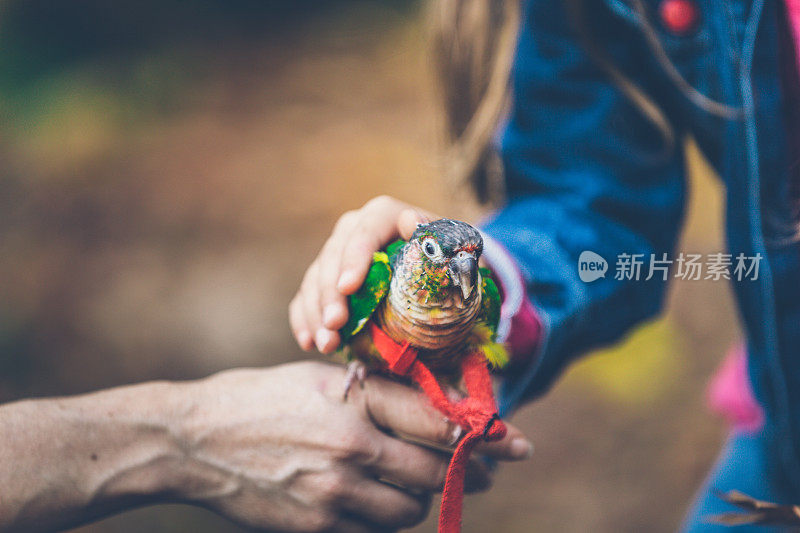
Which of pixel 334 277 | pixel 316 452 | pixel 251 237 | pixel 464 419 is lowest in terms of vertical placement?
pixel 316 452

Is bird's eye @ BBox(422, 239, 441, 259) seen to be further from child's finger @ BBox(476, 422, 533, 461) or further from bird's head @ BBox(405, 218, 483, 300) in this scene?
child's finger @ BBox(476, 422, 533, 461)

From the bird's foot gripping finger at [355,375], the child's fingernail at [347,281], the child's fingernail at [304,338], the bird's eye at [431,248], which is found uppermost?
the bird's eye at [431,248]

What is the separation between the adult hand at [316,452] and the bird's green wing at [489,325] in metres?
0.17

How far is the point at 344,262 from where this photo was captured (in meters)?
1.09

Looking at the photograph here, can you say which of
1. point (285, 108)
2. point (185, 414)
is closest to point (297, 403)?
point (185, 414)

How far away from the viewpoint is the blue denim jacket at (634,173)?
48.6 inches

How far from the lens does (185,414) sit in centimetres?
124

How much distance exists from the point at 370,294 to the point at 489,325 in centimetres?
21

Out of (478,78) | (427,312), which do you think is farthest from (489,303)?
(478,78)

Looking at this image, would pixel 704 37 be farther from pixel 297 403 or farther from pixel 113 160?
pixel 113 160

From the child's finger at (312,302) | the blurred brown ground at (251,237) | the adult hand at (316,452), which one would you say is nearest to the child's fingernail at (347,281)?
the child's finger at (312,302)

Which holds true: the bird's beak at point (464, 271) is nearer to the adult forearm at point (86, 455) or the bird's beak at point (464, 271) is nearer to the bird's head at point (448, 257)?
the bird's head at point (448, 257)

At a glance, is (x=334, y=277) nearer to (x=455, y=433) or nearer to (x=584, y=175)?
(x=455, y=433)

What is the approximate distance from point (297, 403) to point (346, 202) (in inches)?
127
